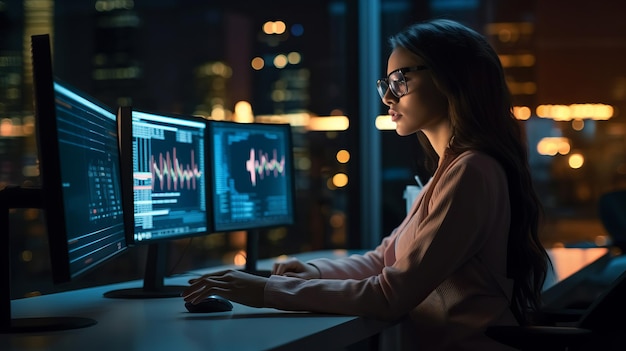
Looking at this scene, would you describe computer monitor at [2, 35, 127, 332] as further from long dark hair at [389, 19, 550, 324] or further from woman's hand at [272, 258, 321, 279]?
long dark hair at [389, 19, 550, 324]

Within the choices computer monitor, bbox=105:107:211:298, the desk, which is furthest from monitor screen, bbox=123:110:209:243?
the desk

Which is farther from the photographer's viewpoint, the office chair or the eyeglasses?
the eyeglasses

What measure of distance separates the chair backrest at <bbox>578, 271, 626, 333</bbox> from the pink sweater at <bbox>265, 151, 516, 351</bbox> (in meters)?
0.27

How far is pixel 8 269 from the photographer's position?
1711mm

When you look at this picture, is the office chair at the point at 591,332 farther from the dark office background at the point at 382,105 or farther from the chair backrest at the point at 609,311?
the dark office background at the point at 382,105

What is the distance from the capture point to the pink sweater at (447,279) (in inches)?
69.5

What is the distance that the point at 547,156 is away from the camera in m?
5.02

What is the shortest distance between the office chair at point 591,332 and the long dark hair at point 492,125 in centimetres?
23

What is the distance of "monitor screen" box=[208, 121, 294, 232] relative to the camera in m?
2.65

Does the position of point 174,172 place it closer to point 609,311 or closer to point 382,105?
point 609,311

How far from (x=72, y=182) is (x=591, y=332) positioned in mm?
1010

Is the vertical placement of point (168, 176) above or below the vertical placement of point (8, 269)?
above

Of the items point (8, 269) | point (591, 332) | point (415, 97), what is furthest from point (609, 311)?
point (8, 269)

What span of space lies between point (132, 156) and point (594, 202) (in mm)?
3603
